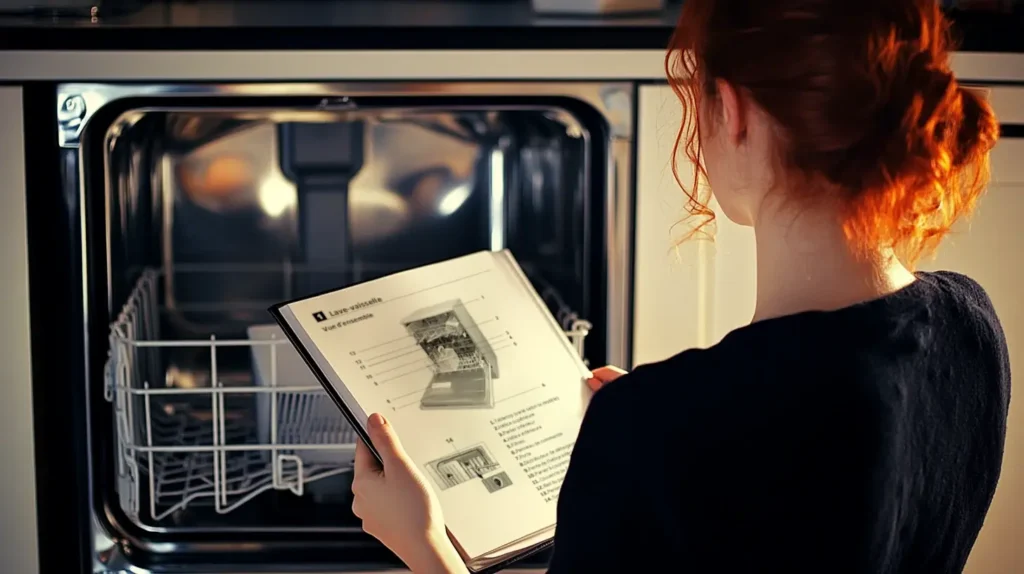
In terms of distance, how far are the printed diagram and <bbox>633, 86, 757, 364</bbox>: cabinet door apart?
241 mm

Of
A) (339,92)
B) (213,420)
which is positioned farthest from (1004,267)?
(213,420)

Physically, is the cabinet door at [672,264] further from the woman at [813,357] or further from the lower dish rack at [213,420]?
the woman at [813,357]

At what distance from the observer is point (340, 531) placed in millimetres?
1081

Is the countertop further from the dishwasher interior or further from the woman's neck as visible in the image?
the woman's neck

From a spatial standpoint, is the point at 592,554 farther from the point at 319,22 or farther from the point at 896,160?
the point at 319,22

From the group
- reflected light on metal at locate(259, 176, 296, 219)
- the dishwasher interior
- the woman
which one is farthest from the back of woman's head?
reflected light on metal at locate(259, 176, 296, 219)

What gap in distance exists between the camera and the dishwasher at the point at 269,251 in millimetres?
1000

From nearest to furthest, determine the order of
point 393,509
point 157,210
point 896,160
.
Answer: point 896,160 → point 393,509 → point 157,210

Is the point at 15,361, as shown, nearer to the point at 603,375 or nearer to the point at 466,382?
the point at 466,382

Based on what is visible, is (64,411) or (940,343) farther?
(64,411)

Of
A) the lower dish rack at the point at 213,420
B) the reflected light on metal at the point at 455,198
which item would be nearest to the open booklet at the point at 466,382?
the lower dish rack at the point at 213,420

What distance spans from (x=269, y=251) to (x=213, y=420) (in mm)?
344

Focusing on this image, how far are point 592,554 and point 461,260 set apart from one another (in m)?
0.38

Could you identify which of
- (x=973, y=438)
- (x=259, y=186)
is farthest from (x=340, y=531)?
(x=973, y=438)
